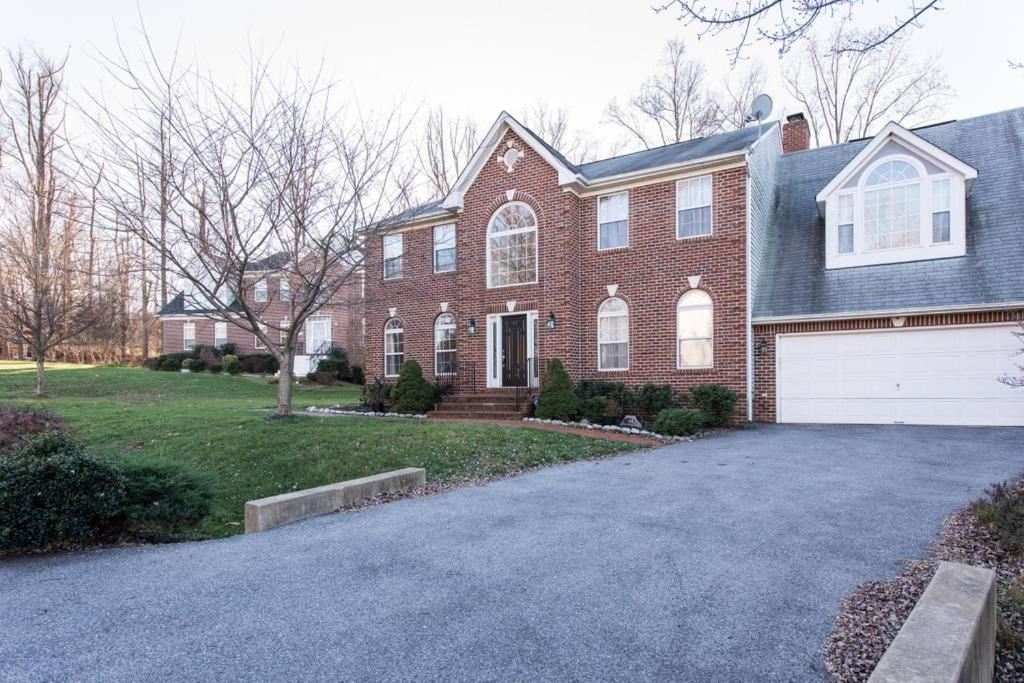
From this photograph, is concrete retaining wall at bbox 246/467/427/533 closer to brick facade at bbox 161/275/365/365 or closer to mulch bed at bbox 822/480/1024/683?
mulch bed at bbox 822/480/1024/683

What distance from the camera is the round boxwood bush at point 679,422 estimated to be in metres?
11.7

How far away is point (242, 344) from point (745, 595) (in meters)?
31.1

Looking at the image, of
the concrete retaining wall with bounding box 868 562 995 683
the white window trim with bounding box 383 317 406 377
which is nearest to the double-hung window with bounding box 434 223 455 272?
the white window trim with bounding box 383 317 406 377

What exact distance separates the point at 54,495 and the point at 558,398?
9.50 meters

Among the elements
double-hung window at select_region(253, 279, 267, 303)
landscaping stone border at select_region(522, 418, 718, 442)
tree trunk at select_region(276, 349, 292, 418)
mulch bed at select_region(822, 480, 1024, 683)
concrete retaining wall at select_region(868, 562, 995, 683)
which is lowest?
landscaping stone border at select_region(522, 418, 718, 442)

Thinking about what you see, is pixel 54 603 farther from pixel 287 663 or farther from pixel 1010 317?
pixel 1010 317

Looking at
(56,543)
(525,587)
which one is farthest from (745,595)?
(56,543)

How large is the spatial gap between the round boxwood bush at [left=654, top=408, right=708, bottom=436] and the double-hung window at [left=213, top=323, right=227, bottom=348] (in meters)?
26.4

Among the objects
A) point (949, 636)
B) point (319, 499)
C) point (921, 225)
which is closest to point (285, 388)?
point (319, 499)

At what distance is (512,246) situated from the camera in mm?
15680

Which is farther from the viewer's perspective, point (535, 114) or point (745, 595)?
point (535, 114)

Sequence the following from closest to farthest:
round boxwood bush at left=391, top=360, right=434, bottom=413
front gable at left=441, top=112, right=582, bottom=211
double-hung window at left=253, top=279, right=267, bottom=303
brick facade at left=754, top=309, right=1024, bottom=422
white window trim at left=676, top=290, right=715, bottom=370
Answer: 1. brick facade at left=754, top=309, right=1024, bottom=422
2. double-hung window at left=253, top=279, right=267, bottom=303
3. white window trim at left=676, top=290, right=715, bottom=370
4. front gable at left=441, top=112, right=582, bottom=211
5. round boxwood bush at left=391, top=360, right=434, bottom=413

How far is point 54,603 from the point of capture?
3848 millimetres

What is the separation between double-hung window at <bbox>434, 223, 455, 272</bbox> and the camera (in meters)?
16.9
